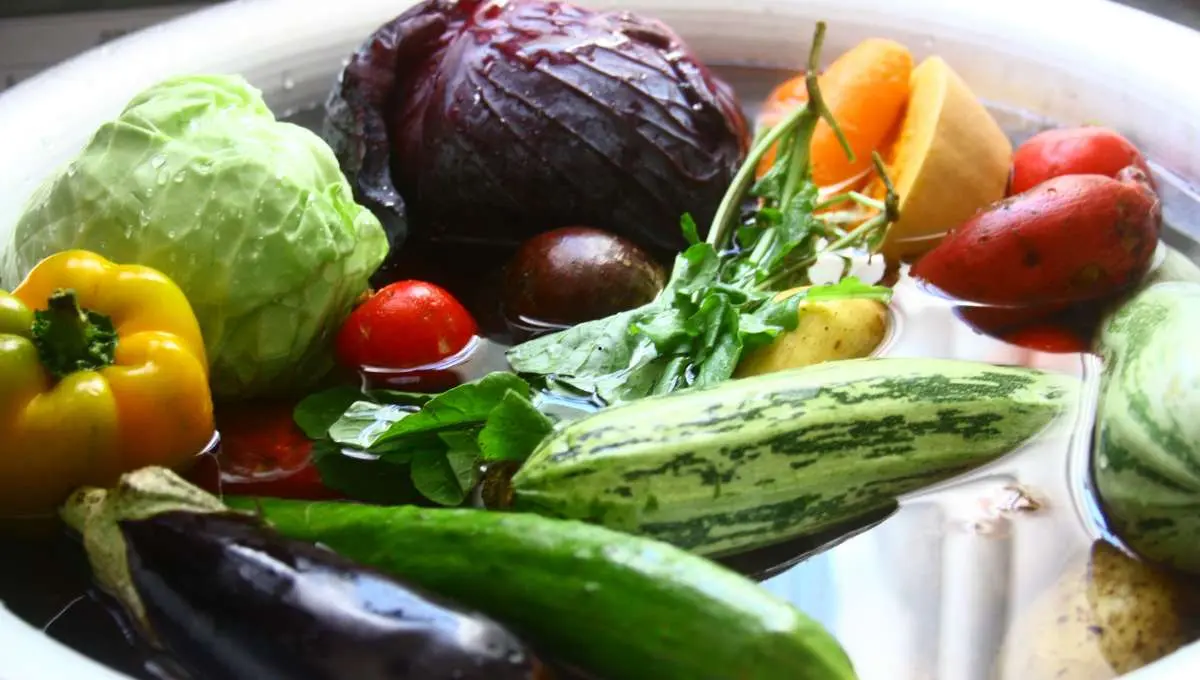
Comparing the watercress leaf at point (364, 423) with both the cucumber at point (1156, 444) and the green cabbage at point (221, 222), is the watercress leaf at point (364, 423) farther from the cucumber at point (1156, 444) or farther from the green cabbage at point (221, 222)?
the cucumber at point (1156, 444)

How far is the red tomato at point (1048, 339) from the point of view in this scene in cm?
122

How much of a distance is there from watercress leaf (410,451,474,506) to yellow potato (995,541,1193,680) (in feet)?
1.61

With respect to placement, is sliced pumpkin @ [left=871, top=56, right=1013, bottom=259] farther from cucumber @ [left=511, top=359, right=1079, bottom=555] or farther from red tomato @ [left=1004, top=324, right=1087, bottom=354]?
cucumber @ [left=511, top=359, right=1079, bottom=555]

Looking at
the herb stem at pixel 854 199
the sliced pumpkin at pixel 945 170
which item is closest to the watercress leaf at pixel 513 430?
the herb stem at pixel 854 199

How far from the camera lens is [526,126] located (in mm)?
1420

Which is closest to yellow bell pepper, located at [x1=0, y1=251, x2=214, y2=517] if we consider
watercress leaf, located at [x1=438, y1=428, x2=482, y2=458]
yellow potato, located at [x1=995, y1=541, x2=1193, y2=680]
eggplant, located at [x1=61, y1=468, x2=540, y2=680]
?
eggplant, located at [x1=61, y1=468, x2=540, y2=680]

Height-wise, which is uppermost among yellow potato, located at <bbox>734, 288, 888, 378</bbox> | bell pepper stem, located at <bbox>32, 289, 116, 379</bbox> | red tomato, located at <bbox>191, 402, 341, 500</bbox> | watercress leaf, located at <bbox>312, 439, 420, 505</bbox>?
bell pepper stem, located at <bbox>32, 289, 116, 379</bbox>

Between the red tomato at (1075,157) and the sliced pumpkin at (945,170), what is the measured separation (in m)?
0.02

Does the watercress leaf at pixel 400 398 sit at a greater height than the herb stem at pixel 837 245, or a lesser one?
lesser

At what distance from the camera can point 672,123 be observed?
146 centimetres

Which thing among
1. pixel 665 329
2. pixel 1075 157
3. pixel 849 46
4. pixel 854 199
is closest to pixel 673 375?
pixel 665 329

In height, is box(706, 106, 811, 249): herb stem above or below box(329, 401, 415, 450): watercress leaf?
above

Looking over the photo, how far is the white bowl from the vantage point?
3.26 ft

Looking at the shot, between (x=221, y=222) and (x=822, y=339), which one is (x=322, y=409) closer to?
(x=221, y=222)
